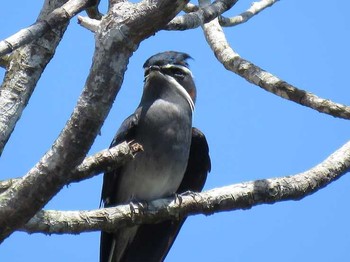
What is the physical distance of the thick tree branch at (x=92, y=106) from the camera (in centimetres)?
386

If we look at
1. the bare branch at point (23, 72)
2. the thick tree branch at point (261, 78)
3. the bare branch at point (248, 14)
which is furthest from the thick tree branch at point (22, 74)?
the bare branch at point (248, 14)

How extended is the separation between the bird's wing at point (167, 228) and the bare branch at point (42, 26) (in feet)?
8.57

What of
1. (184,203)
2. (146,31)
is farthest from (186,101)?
(146,31)

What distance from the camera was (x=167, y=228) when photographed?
7543 millimetres

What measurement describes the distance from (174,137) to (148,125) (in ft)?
0.98

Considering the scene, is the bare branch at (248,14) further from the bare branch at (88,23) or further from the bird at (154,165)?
the bare branch at (88,23)

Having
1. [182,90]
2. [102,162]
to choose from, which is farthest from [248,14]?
[102,162]

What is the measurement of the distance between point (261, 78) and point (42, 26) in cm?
217

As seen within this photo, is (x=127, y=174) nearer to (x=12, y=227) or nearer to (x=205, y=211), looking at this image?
(x=205, y=211)

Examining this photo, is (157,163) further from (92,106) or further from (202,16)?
(92,106)

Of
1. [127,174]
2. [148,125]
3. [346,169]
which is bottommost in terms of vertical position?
[346,169]

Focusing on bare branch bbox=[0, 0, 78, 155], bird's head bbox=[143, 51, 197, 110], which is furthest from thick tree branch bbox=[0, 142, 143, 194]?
bird's head bbox=[143, 51, 197, 110]

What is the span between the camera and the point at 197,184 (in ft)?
26.5

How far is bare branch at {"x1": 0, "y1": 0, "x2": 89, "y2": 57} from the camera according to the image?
4527 mm
